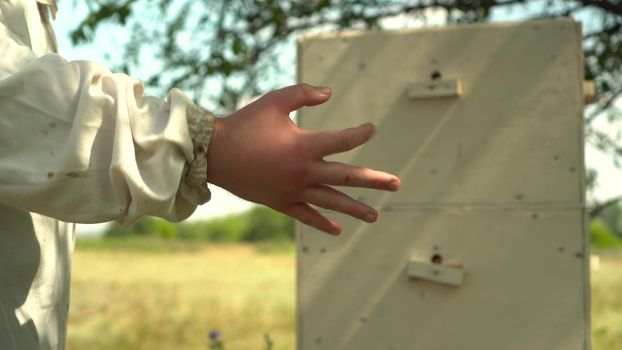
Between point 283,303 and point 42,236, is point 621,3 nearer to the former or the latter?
point 42,236

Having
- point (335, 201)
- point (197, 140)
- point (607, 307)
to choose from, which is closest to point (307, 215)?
point (335, 201)

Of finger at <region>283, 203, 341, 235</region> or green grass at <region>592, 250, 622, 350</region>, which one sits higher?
finger at <region>283, 203, 341, 235</region>

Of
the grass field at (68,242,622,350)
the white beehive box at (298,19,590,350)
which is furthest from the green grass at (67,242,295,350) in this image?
the white beehive box at (298,19,590,350)

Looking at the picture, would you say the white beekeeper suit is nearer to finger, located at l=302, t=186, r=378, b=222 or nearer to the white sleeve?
the white sleeve

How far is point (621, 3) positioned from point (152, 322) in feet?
16.4

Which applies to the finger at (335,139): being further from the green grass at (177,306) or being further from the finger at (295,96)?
the green grass at (177,306)

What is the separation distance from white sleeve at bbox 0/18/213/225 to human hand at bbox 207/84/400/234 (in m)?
0.05

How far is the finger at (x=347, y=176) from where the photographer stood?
0.98 metres

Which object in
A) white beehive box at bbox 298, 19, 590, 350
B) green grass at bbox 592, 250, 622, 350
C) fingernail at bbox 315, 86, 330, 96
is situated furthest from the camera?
green grass at bbox 592, 250, 622, 350

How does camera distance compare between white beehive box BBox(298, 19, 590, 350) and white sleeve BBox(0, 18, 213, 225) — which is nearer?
white sleeve BBox(0, 18, 213, 225)

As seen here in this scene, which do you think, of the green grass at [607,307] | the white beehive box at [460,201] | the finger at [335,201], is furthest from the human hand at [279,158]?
the green grass at [607,307]

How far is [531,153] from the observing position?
244cm

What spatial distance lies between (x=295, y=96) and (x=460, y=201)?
1553 mm

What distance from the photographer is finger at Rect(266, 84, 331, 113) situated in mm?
1003
